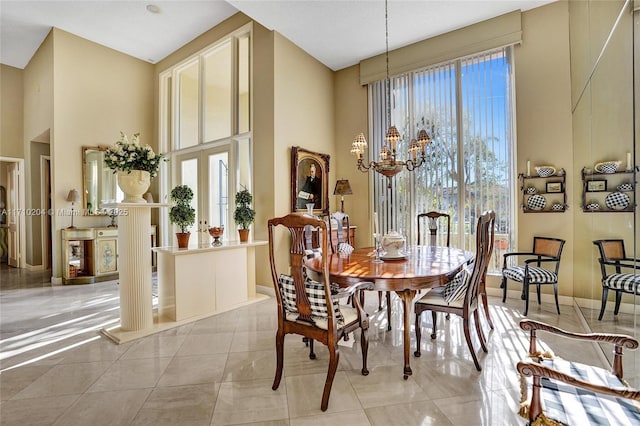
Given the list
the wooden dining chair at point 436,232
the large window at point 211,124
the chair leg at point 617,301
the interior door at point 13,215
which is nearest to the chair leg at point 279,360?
the wooden dining chair at point 436,232

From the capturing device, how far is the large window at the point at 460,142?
4078 mm

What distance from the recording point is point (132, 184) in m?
3.05

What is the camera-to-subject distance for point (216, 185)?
530 centimetres

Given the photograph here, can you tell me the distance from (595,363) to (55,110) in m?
7.59

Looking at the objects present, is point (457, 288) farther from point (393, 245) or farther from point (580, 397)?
point (580, 397)

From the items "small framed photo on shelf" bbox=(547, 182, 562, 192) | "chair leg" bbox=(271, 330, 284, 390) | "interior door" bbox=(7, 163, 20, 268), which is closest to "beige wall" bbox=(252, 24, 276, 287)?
"chair leg" bbox=(271, 330, 284, 390)

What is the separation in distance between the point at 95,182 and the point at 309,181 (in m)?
3.99

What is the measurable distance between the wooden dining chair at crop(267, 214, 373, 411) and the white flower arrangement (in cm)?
189

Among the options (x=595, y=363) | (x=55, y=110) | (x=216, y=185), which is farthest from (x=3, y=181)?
(x=595, y=363)

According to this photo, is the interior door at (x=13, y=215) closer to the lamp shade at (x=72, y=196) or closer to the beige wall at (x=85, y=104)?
the beige wall at (x=85, y=104)

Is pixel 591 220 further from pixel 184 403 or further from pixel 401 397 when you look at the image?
pixel 184 403

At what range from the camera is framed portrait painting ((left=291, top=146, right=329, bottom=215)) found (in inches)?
181

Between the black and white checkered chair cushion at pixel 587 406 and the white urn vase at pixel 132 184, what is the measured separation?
3356mm

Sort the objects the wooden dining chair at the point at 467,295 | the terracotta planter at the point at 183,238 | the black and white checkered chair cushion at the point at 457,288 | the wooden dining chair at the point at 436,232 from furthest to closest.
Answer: the terracotta planter at the point at 183,238, the wooden dining chair at the point at 436,232, the black and white checkered chair cushion at the point at 457,288, the wooden dining chair at the point at 467,295
